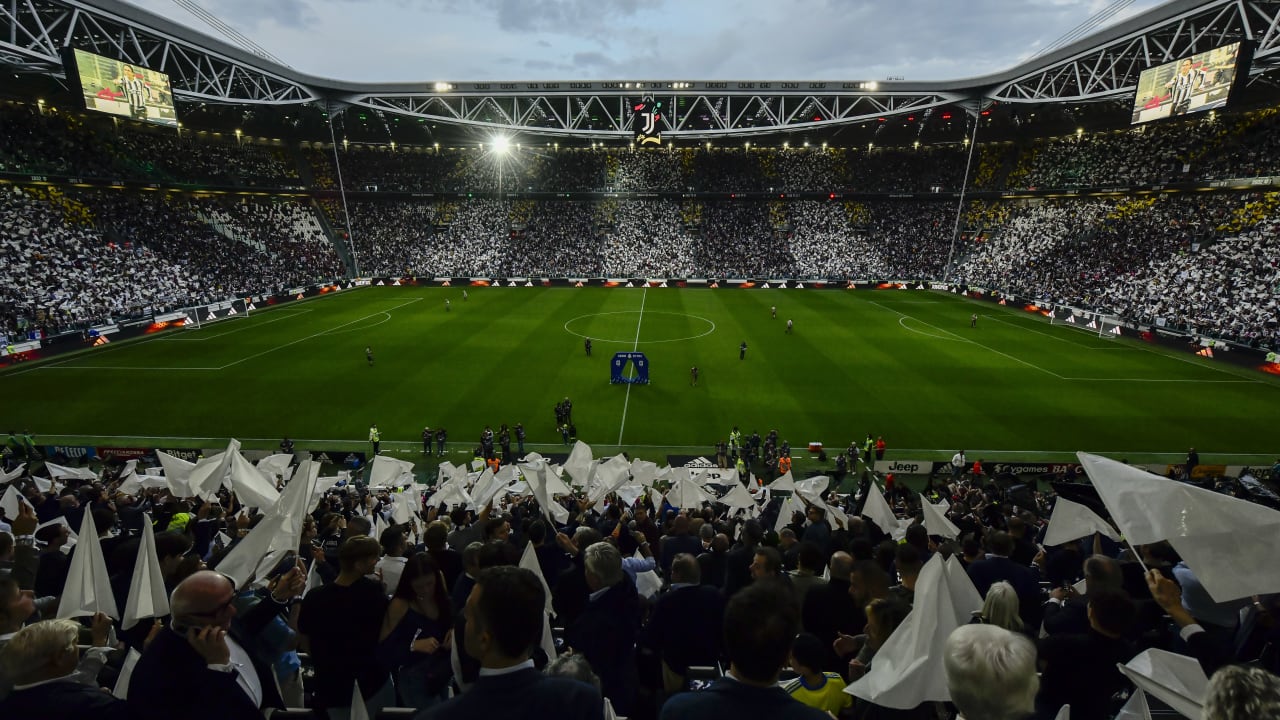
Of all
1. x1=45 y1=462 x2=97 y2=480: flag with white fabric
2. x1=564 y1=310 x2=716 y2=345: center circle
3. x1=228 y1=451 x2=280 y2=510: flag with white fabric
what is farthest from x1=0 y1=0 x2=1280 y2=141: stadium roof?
x1=228 y1=451 x2=280 y2=510: flag with white fabric

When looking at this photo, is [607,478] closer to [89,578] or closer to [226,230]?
[89,578]

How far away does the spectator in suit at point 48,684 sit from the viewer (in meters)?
3.24

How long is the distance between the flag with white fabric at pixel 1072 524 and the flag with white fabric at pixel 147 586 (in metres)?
10.5

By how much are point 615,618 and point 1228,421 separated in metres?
34.2

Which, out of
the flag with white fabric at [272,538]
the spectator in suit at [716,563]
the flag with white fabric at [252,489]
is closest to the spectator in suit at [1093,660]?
the spectator in suit at [716,563]

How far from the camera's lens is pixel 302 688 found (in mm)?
5418

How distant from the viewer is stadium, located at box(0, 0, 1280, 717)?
18.5 ft

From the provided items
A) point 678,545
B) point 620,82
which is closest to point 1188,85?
point 620,82

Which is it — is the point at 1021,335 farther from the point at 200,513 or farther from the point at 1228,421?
the point at 200,513

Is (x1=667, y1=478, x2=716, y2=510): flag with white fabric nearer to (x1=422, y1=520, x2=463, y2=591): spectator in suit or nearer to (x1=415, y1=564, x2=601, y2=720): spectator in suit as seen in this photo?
(x1=422, y1=520, x2=463, y2=591): spectator in suit

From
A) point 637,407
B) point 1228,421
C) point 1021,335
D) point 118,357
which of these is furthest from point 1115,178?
point 118,357

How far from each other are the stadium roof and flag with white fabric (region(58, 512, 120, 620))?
43.0 metres

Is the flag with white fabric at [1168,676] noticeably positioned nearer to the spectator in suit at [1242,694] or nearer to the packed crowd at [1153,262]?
the spectator in suit at [1242,694]

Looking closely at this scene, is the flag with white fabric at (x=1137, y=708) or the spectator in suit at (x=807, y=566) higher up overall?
the flag with white fabric at (x=1137, y=708)
